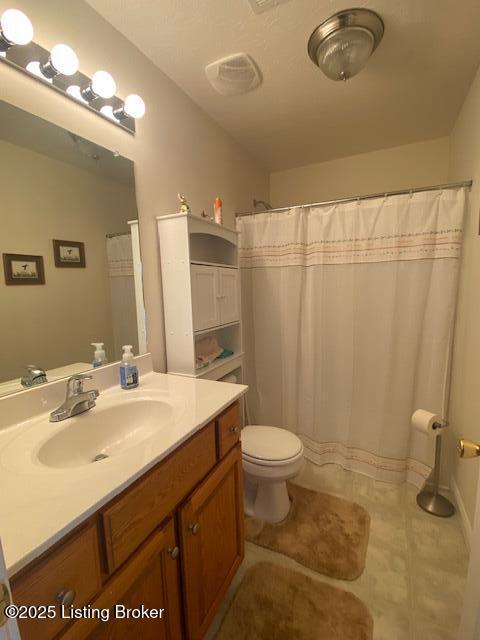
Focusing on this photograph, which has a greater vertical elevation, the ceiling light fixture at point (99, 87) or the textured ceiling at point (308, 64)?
the textured ceiling at point (308, 64)

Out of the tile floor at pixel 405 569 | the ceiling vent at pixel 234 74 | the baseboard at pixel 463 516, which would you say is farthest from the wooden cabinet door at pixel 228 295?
the baseboard at pixel 463 516

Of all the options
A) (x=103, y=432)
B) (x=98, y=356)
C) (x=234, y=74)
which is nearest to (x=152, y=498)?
(x=103, y=432)

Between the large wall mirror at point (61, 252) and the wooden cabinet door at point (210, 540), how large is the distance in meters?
0.66

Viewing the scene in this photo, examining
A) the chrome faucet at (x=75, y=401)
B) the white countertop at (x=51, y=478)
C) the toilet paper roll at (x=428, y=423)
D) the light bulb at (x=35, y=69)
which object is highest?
the light bulb at (x=35, y=69)

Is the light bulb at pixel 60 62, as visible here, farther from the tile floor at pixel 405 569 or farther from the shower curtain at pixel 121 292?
the tile floor at pixel 405 569

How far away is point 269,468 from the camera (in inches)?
56.5

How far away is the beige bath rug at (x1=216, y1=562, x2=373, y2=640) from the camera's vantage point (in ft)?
3.43

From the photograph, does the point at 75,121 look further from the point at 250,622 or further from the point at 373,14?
the point at 250,622

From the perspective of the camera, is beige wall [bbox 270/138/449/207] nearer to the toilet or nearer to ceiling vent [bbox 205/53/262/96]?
ceiling vent [bbox 205/53/262/96]

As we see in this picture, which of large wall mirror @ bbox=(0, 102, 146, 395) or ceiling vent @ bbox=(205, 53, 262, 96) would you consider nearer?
large wall mirror @ bbox=(0, 102, 146, 395)

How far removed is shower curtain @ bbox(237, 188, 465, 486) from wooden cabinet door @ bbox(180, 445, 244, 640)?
104cm

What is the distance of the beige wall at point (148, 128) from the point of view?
985 millimetres

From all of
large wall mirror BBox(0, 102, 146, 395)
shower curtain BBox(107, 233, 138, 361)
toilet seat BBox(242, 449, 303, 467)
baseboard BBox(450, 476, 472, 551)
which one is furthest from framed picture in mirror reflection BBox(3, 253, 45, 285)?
baseboard BBox(450, 476, 472, 551)

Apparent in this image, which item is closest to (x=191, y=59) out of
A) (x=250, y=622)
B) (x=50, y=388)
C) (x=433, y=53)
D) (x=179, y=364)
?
(x=433, y=53)
